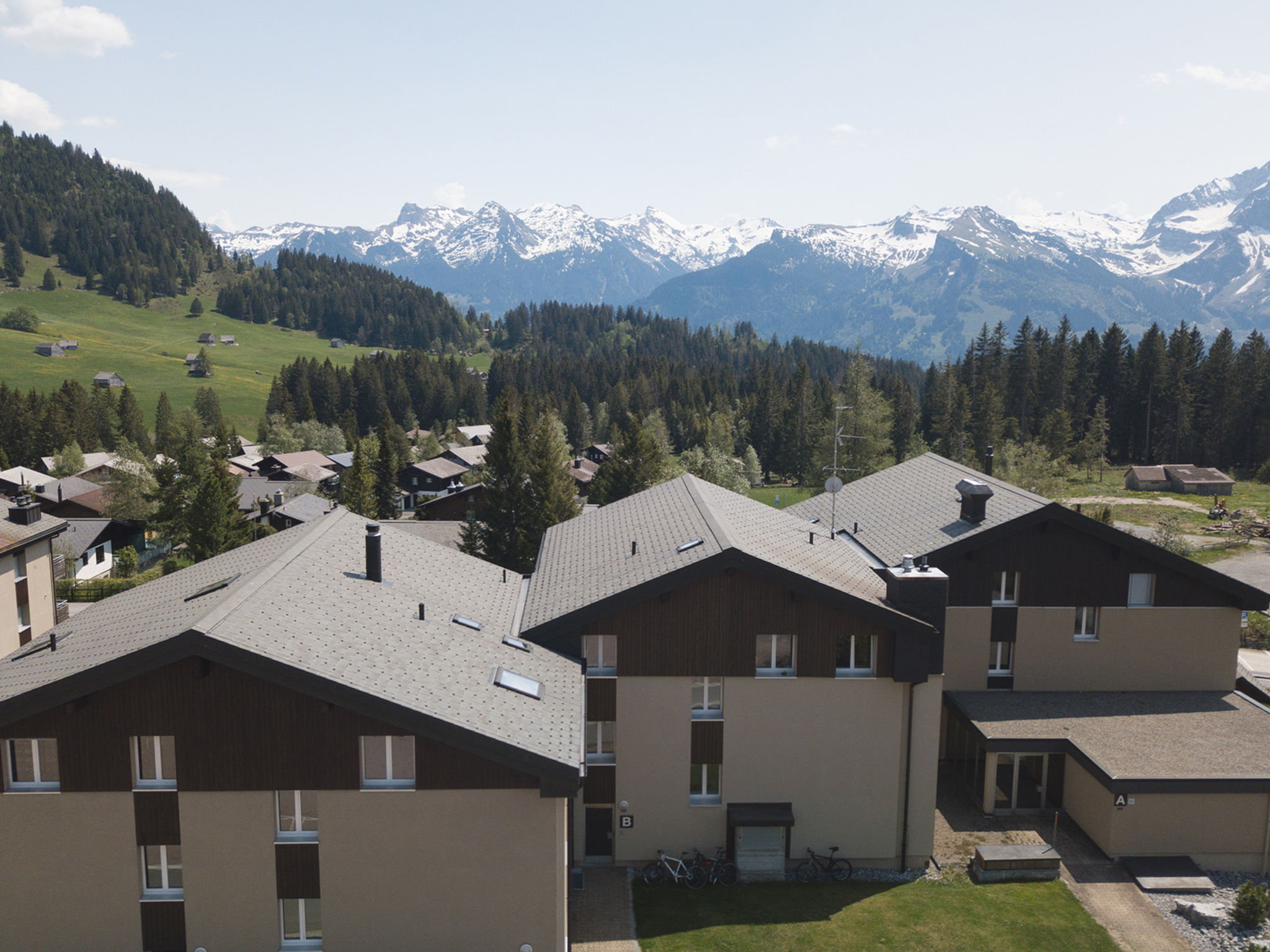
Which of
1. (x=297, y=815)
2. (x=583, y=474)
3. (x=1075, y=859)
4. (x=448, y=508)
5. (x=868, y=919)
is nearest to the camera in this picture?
(x=297, y=815)

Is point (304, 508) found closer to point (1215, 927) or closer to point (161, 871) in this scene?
point (161, 871)

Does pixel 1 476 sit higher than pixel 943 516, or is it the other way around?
pixel 943 516

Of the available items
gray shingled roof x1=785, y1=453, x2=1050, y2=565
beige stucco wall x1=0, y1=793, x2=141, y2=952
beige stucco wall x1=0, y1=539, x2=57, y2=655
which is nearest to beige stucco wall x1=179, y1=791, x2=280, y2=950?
beige stucco wall x1=0, y1=793, x2=141, y2=952

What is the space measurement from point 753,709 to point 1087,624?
14.5m

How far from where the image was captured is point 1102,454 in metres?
113

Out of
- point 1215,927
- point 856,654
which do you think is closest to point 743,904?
point 856,654

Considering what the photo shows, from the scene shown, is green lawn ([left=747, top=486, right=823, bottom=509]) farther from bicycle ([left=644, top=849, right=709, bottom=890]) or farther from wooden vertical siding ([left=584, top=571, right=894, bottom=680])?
bicycle ([left=644, top=849, right=709, bottom=890])

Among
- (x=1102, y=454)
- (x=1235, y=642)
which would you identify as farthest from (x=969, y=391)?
(x=1235, y=642)

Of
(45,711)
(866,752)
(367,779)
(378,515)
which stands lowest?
(378,515)

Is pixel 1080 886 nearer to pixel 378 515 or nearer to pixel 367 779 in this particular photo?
pixel 367 779

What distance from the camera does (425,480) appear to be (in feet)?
339

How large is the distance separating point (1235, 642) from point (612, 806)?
2317cm

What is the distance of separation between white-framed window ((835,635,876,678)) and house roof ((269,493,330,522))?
186 ft

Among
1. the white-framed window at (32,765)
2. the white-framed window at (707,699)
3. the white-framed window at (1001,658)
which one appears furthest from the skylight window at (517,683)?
the white-framed window at (1001,658)
